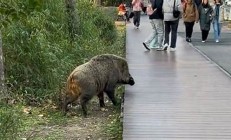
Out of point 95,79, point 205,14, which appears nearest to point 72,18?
point 205,14

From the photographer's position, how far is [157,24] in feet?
49.5

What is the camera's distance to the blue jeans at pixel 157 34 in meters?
15.1

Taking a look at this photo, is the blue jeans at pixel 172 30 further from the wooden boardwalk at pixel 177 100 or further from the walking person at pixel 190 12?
the walking person at pixel 190 12

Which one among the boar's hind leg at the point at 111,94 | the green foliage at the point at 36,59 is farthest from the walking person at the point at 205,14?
the boar's hind leg at the point at 111,94

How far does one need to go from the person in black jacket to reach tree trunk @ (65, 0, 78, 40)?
81.9 inches

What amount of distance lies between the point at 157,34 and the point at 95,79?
7116 millimetres

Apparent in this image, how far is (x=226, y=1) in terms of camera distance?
31656 mm

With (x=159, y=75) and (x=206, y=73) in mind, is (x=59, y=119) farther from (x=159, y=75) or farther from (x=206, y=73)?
(x=206, y=73)

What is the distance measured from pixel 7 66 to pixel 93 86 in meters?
2.20

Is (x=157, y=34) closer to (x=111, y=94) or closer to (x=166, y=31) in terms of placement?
(x=166, y=31)

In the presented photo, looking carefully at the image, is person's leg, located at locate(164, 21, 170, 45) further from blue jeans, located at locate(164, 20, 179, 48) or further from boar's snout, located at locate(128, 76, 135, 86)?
boar's snout, located at locate(128, 76, 135, 86)

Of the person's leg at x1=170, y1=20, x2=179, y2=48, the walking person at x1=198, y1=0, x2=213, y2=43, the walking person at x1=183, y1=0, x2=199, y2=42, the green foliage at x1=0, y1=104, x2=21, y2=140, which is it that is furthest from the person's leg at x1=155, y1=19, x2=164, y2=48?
the green foliage at x1=0, y1=104, x2=21, y2=140

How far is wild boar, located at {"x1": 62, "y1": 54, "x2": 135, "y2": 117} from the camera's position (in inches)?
329

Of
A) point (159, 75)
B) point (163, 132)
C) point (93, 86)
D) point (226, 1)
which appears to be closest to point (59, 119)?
point (93, 86)
